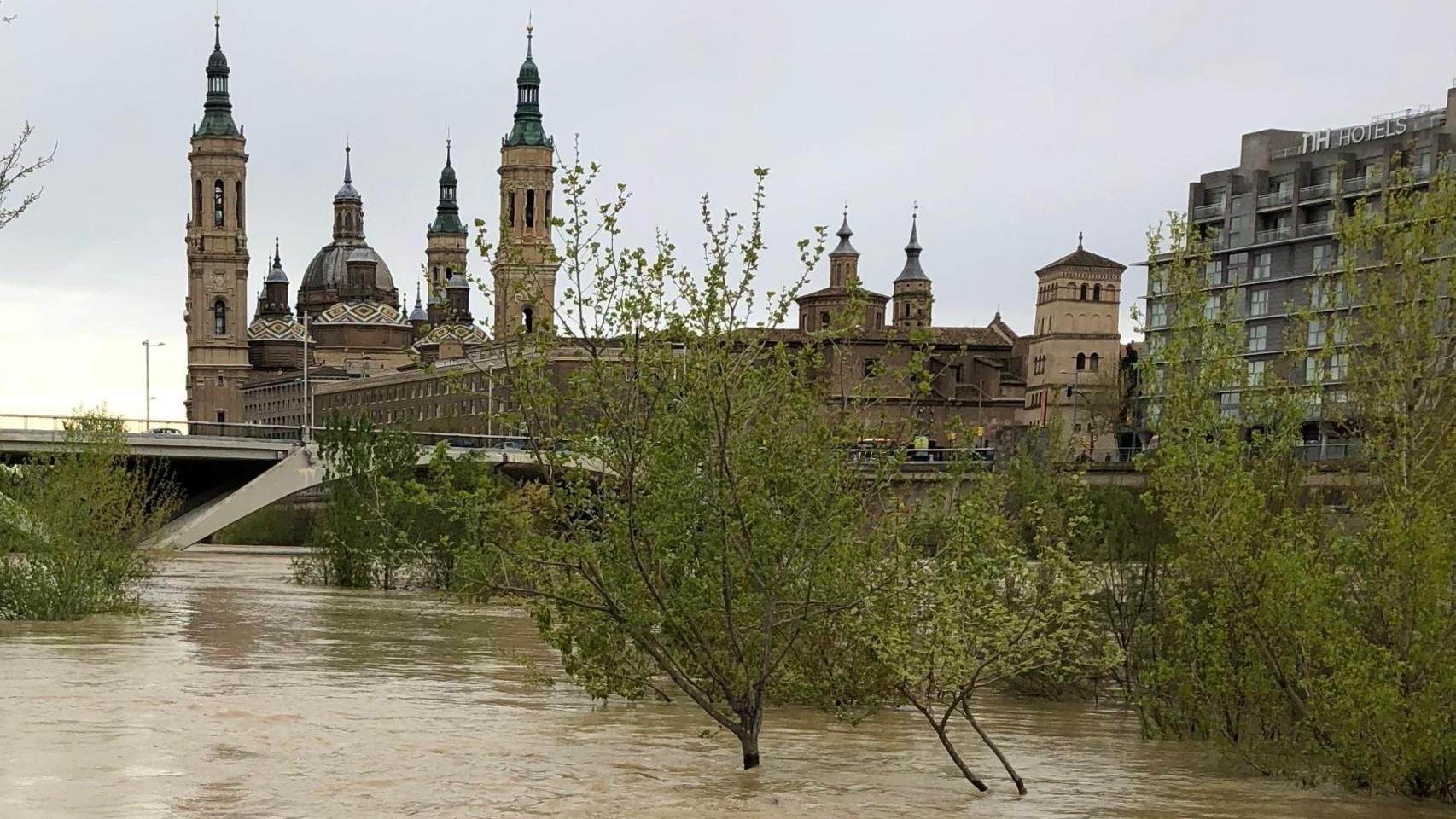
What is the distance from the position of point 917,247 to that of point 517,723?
476ft

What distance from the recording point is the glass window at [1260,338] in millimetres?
79875

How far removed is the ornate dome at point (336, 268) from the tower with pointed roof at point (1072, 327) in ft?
280

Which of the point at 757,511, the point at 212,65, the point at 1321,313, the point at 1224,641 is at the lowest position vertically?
the point at 1224,641

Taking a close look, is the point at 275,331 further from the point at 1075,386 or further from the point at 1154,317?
the point at 1154,317

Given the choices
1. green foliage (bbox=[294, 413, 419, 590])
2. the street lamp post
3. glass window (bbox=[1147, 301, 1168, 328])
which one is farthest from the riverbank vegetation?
the street lamp post

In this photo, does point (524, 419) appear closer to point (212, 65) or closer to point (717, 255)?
point (717, 255)

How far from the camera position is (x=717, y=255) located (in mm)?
13961

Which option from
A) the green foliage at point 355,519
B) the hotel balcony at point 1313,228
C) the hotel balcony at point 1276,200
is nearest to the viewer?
the green foliage at point 355,519

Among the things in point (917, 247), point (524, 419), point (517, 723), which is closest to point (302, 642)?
point (517, 723)

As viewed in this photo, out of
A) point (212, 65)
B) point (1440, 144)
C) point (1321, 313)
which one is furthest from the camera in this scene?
point (212, 65)

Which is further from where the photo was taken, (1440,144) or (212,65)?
(212,65)

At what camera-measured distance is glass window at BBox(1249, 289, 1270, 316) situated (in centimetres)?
8096

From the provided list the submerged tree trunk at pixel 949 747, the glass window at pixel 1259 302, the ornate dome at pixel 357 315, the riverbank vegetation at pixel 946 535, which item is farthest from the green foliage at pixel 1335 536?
the ornate dome at pixel 357 315

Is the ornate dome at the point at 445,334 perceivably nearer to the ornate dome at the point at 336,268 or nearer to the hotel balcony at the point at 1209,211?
the ornate dome at the point at 336,268
